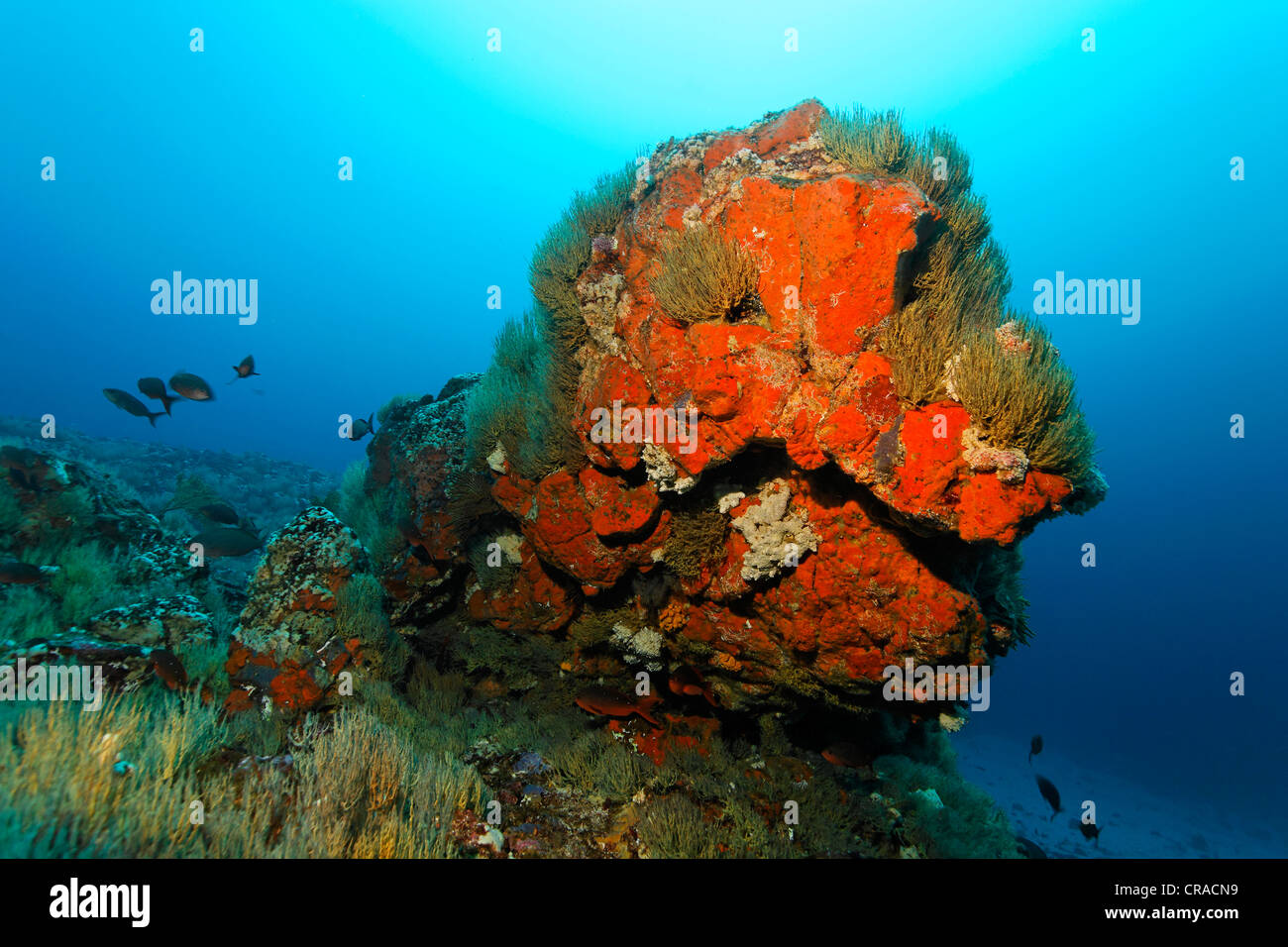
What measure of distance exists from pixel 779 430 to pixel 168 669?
6.52 m

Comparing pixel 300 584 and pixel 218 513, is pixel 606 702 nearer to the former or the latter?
pixel 300 584

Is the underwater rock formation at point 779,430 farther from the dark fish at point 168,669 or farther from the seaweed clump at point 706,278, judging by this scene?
the dark fish at point 168,669

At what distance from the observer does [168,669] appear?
5109 mm

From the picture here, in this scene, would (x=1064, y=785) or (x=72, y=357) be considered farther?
(x=72, y=357)

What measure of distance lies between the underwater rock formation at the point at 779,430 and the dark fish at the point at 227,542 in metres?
3.94

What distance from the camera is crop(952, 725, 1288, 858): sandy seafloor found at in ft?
63.1

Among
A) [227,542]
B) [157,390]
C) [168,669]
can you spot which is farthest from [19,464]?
[168,669]

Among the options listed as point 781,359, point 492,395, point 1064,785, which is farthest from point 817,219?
point 1064,785

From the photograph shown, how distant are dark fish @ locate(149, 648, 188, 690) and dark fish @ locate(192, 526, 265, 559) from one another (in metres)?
2.44

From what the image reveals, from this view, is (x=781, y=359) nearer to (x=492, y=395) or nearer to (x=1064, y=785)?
(x=492, y=395)

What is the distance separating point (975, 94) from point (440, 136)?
386 feet

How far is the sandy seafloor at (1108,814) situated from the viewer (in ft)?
63.1

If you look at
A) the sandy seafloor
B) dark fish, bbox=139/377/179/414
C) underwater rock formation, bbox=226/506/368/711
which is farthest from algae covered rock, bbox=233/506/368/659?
the sandy seafloor
